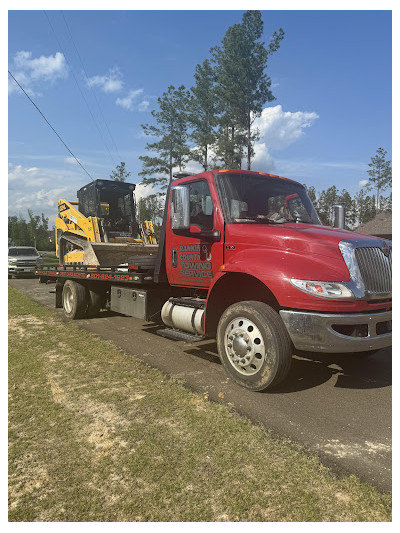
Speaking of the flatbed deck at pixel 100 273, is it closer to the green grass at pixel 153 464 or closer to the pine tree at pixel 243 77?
the green grass at pixel 153 464

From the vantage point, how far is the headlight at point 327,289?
378 centimetres

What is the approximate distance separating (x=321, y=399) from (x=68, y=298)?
6.96 metres

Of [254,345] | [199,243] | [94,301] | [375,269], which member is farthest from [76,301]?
[375,269]

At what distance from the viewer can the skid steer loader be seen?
1207cm

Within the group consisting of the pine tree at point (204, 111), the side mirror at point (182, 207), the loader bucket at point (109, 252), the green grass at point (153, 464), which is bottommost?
the green grass at point (153, 464)

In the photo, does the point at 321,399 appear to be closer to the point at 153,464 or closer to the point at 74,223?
the point at 153,464

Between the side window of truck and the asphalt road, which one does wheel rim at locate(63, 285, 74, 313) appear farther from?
the side window of truck

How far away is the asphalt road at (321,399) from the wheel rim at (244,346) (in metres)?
0.27

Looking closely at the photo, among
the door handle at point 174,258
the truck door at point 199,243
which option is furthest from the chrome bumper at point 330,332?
the door handle at point 174,258

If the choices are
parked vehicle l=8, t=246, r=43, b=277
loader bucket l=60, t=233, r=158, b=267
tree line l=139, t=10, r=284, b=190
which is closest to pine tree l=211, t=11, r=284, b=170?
tree line l=139, t=10, r=284, b=190

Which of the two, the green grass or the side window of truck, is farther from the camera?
the side window of truck

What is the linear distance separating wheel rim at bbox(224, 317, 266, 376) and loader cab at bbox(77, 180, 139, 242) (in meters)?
8.71

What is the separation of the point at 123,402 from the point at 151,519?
1.75m

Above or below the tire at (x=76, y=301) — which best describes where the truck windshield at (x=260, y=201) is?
above
